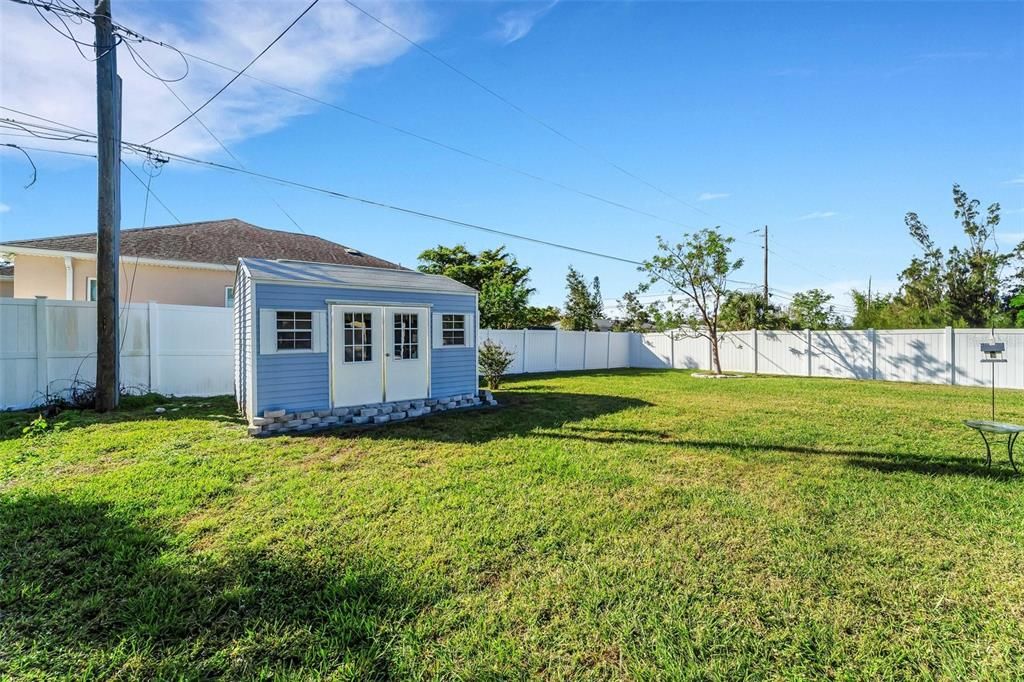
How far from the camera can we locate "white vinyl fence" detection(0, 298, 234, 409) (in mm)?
7344

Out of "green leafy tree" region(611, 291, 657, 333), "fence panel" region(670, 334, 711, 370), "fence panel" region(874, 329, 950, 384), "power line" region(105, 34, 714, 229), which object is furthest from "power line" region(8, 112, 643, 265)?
"green leafy tree" region(611, 291, 657, 333)

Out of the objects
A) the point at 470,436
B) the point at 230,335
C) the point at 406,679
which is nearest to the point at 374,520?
the point at 406,679

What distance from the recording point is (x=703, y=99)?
9938 millimetres

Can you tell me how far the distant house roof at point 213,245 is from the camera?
11.2 m

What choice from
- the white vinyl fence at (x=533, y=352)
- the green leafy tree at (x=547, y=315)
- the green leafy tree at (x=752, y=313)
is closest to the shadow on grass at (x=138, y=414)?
the white vinyl fence at (x=533, y=352)

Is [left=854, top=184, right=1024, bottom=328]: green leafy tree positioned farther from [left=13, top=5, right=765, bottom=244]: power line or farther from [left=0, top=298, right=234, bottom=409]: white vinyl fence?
[left=0, top=298, right=234, bottom=409]: white vinyl fence

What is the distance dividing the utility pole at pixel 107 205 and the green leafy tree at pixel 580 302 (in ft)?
63.0

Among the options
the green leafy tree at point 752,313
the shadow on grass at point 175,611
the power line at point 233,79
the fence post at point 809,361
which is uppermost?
the power line at point 233,79

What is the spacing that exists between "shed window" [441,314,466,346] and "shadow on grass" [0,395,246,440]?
3700mm

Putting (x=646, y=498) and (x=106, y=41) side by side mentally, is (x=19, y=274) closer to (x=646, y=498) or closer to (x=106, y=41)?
(x=106, y=41)

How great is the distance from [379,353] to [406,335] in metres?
0.61

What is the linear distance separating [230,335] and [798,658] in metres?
11.1

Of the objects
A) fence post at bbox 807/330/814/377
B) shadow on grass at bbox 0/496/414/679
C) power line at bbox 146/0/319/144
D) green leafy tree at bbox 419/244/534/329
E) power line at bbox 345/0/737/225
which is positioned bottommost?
shadow on grass at bbox 0/496/414/679

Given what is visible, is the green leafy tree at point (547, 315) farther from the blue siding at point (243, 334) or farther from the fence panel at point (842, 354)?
the blue siding at point (243, 334)
